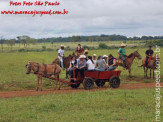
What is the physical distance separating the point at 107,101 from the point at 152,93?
289cm

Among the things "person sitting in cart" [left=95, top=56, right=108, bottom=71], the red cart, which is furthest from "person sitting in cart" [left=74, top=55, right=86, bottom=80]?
"person sitting in cart" [left=95, top=56, right=108, bottom=71]

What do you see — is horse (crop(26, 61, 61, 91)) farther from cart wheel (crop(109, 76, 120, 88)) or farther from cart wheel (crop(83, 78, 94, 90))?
cart wheel (crop(109, 76, 120, 88))

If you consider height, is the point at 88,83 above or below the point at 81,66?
below

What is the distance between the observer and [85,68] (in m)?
16.1

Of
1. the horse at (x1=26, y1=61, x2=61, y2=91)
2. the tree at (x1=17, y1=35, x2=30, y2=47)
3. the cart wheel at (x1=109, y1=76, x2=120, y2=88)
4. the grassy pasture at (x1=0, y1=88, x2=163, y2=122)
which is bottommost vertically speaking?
the grassy pasture at (x1=0, y1=88, x2=163, y2=122)

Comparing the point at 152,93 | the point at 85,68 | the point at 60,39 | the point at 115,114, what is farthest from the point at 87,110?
the point at 60,39

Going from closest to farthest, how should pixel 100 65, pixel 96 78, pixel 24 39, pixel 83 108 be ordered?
pixel 83 108, pixel 96 78, pixel 100 65, pixel 24 39

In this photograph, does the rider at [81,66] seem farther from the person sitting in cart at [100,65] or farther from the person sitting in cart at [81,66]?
the person sitting in cart at [100,65]

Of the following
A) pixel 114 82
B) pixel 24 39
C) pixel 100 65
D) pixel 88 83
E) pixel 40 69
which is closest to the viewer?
pixel 88 83

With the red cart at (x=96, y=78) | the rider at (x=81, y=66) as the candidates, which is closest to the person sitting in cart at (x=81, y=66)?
the rider at (x=81, y=66)

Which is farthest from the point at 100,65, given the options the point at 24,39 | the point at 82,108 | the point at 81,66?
the point at 24,39

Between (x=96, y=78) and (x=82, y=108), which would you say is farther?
(x=96, y=78)

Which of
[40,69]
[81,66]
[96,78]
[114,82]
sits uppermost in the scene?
[81,66]

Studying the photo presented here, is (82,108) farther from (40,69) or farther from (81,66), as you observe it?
(40,69)
